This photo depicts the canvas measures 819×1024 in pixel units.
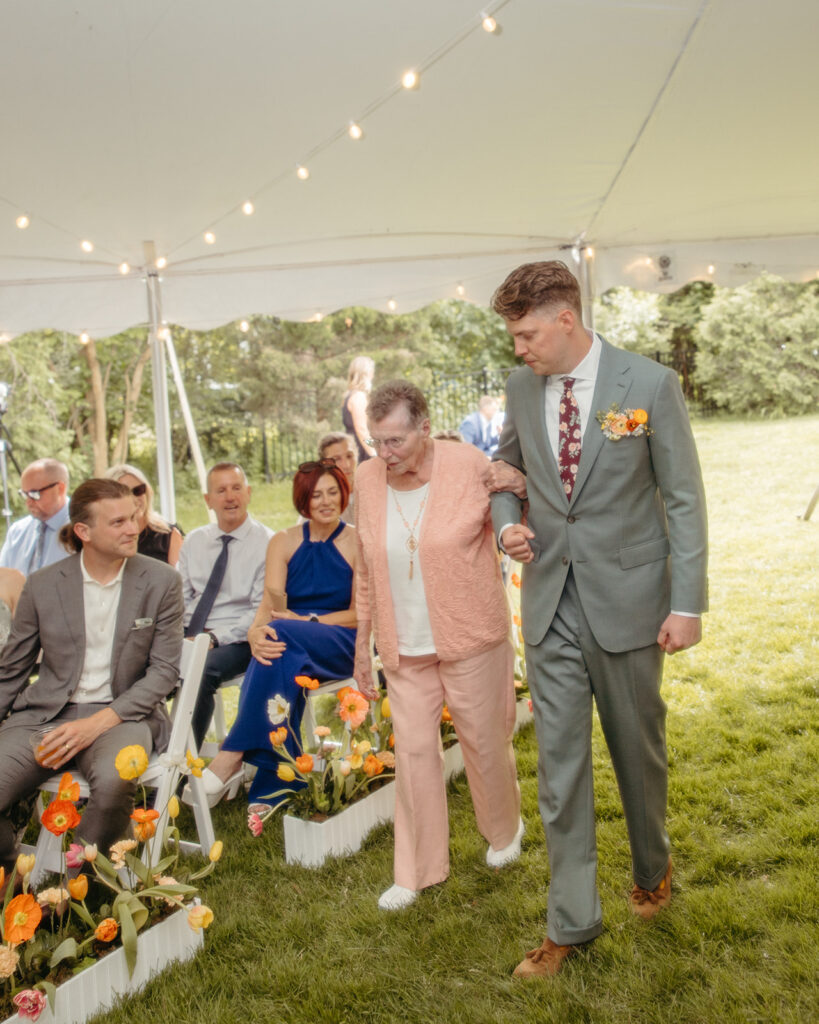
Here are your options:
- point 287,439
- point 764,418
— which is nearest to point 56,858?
point 287,439

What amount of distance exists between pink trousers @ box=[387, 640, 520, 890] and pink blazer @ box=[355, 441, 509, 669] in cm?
8

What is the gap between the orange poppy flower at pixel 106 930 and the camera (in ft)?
8.58

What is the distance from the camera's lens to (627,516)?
2.62 m

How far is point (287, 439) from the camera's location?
57.6 feet

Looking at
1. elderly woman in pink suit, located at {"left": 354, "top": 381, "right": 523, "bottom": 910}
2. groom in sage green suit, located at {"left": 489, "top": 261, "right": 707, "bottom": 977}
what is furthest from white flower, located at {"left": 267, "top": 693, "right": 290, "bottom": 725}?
groom in sage green suit, located at {"left": 489, "top": 261, "right": 707, "bottom": 977}

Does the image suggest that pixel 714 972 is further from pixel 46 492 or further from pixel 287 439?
pixel 287 439

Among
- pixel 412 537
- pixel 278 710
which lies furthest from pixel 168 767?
pixel 412 537

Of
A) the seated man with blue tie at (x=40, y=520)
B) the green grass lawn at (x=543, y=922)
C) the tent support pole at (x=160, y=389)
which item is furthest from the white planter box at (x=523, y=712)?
the tent support pole at (x=160, y=389)

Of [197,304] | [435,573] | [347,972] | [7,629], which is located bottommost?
[347,972]

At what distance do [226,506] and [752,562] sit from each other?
5024 mm

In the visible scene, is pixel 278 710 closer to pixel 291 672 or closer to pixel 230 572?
pixel 291 672

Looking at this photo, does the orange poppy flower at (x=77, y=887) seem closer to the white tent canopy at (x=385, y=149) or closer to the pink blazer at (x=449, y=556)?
the pink blazer at (x=449, y=556)

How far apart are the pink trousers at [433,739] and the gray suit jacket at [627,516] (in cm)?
59

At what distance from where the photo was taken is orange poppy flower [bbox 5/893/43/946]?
7.95ft
